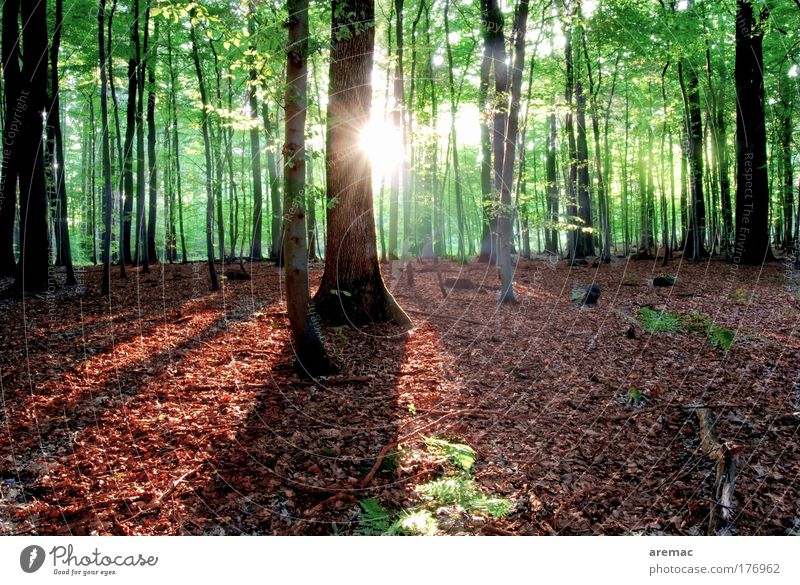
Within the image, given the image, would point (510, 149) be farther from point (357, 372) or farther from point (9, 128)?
point (9, 128)

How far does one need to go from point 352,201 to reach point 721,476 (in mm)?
6791

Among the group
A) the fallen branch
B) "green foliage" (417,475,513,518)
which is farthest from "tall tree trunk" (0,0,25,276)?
the fallen branch

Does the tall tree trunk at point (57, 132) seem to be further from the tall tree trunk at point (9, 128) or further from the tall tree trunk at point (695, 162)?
the tall tree trunk at point (695, 162)

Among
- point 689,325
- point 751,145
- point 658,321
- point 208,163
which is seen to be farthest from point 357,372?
point 751,145

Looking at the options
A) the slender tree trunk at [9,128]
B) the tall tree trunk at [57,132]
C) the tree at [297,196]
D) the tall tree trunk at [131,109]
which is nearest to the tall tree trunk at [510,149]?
the tree at [297,196]

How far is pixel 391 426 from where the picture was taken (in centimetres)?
514

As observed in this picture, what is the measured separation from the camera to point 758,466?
4289 millimetres

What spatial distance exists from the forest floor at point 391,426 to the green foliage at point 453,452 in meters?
0.02

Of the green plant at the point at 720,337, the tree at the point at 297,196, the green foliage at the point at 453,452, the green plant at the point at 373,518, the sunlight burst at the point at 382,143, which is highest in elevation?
the sunlight burst at the point at 382,143

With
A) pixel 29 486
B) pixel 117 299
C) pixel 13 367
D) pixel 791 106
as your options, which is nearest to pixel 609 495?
pixel 29 486

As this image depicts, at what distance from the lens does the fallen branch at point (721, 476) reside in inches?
136

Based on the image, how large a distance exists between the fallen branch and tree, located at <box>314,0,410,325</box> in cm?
534

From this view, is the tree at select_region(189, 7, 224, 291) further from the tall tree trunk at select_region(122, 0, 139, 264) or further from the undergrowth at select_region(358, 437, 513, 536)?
the undergrowth at select_region(358, 437, 513, 536)

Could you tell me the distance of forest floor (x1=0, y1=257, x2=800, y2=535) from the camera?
353cm
